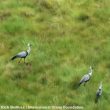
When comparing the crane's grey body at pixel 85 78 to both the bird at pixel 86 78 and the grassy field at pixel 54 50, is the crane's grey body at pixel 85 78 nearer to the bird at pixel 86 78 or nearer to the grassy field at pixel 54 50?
the bird at pixel 86 78

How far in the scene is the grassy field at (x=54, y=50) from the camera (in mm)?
23016

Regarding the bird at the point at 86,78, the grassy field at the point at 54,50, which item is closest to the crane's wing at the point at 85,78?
the bird at the point at 86,78

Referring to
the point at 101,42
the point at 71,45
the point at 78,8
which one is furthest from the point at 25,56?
the point at 78,8

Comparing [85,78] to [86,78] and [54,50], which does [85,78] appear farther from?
[54,50]

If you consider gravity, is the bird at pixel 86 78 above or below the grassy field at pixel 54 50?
above

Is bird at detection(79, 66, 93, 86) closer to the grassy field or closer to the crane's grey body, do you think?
the crane's grey body

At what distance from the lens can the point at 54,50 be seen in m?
27.0

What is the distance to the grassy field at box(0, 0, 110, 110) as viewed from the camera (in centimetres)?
2302

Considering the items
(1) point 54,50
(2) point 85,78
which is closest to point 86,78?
(2) point 85,78

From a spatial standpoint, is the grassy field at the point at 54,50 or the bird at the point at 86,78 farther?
the bird at the point at 86,78

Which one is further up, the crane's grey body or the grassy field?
the crane's grey body

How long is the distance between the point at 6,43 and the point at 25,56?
2883 mm

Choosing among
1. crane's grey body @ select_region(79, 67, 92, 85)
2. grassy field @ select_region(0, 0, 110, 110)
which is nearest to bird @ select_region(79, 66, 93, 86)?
crane's grey body @ select_region(79, 67, 92, 85)

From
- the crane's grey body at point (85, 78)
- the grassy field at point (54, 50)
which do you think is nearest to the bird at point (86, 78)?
the crane's grey body at point (85, 78)
